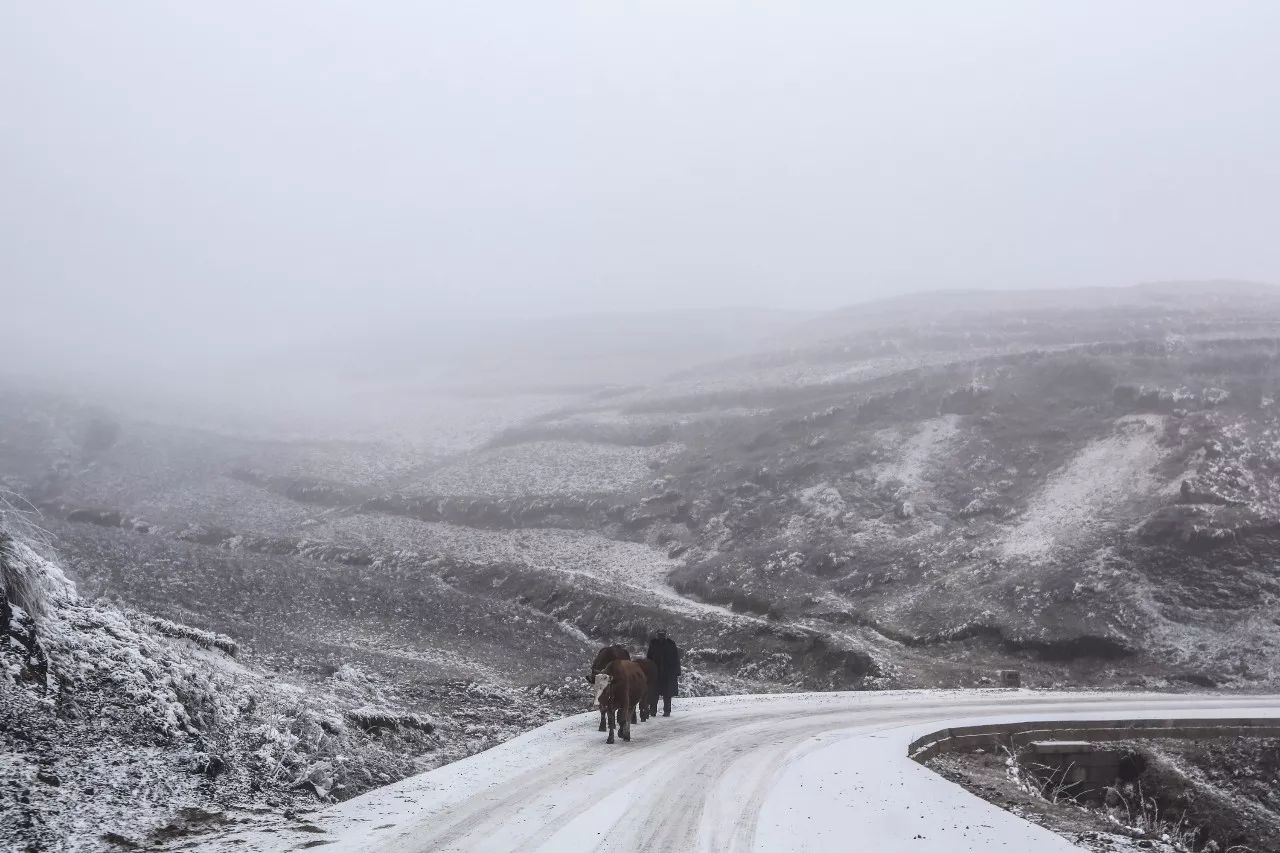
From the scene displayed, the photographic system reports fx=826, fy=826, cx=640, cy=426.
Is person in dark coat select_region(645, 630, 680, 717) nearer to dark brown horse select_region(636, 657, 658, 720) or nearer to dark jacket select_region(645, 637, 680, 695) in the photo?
dark jacket select_region(645, 637, 680, 695)

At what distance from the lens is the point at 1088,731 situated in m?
17.0

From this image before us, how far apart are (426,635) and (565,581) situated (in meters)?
9.74

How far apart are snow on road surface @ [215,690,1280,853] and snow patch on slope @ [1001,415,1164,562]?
22234mm

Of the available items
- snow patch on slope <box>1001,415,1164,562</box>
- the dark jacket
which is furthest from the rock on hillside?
snow patch on slope <box>1001,415,1164,562</box>

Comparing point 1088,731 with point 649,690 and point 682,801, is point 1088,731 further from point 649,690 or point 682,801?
point 682,801

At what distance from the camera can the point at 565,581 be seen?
37.5m

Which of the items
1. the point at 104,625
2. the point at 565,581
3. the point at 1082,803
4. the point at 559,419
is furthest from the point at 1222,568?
the point at 559,419

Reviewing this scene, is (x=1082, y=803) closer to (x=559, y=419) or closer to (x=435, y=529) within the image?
(x=435, y=529)

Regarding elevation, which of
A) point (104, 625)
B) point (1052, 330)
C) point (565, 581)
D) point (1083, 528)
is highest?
point (1052, 330)

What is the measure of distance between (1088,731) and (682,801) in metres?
11.2

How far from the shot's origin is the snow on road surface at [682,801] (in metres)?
8.47

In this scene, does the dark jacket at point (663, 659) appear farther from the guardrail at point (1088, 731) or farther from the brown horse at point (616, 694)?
the guardrail at point (1088, 731)

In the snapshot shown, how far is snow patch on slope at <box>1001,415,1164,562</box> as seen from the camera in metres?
34.9

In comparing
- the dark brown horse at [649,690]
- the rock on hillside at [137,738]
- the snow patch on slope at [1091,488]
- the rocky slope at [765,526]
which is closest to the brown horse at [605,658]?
the dark brown horse at [649,690]
